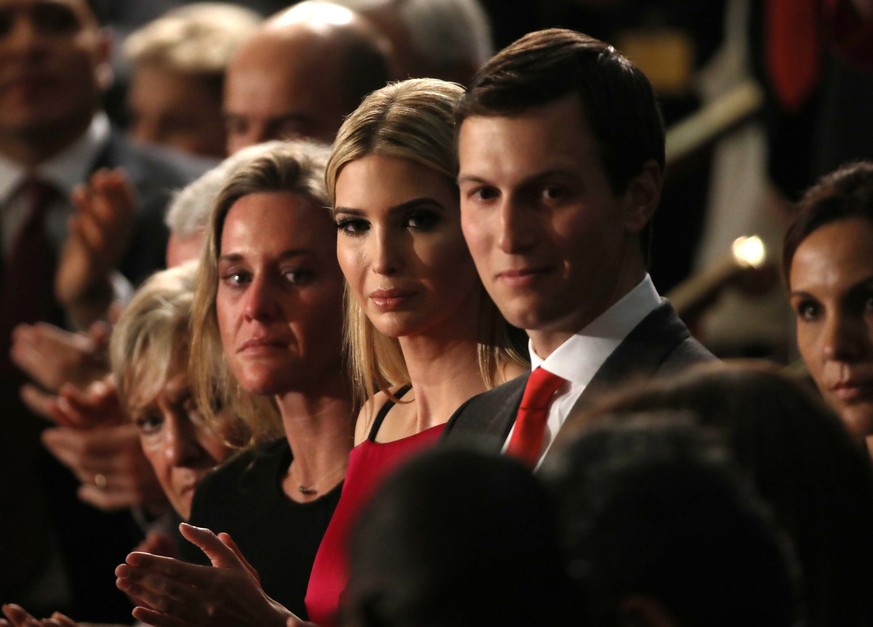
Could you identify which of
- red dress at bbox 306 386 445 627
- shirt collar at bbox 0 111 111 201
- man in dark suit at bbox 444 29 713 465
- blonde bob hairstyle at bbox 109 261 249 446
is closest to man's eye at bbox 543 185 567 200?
man in dark suit at bbox 444 29 713 465

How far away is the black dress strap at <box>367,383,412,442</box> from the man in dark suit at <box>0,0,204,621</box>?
153 cm

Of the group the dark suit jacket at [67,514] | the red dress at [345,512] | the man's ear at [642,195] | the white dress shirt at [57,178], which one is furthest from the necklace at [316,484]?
the white dress shirt at [57,178]

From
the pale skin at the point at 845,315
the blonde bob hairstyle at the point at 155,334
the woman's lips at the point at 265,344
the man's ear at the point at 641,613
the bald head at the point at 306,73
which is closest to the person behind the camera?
the man's ear at the point at 641,613

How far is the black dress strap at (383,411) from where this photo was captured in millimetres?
2105

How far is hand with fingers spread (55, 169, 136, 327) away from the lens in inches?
146

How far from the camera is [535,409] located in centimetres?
179

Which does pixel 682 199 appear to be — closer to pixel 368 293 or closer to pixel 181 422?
pixel 181 422

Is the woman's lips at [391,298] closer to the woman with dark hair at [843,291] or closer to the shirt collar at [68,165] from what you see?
the woman with dark hair at [843,291]

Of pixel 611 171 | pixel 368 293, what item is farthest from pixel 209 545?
pixel 611 171

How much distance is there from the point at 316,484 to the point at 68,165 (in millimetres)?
2227

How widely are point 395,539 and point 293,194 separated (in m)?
1.21

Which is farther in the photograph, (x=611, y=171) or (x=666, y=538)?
(x=611, y=171)

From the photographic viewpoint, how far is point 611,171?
1.77 metres

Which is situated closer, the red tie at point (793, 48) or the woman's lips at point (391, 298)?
the woman's lips at point (391, 298)
